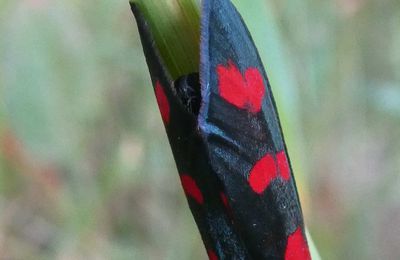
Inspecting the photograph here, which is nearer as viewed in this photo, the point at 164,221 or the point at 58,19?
the point at 58,19

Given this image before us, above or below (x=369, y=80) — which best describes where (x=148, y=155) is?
below

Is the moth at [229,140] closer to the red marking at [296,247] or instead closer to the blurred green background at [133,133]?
the red marking at [296,247]

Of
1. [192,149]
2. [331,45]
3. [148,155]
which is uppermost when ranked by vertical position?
[192,149]

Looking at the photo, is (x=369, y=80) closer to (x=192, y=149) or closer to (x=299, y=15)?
(x=299, y=15)

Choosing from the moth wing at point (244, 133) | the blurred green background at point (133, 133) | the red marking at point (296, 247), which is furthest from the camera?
the blurred green background at point (133, 133)

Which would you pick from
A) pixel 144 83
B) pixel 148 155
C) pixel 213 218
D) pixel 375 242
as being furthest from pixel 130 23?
pixel 213 218

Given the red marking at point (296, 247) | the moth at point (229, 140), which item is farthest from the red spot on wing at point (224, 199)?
the red marking at point (296, 247)

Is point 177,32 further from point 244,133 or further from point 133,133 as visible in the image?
point 133,133
